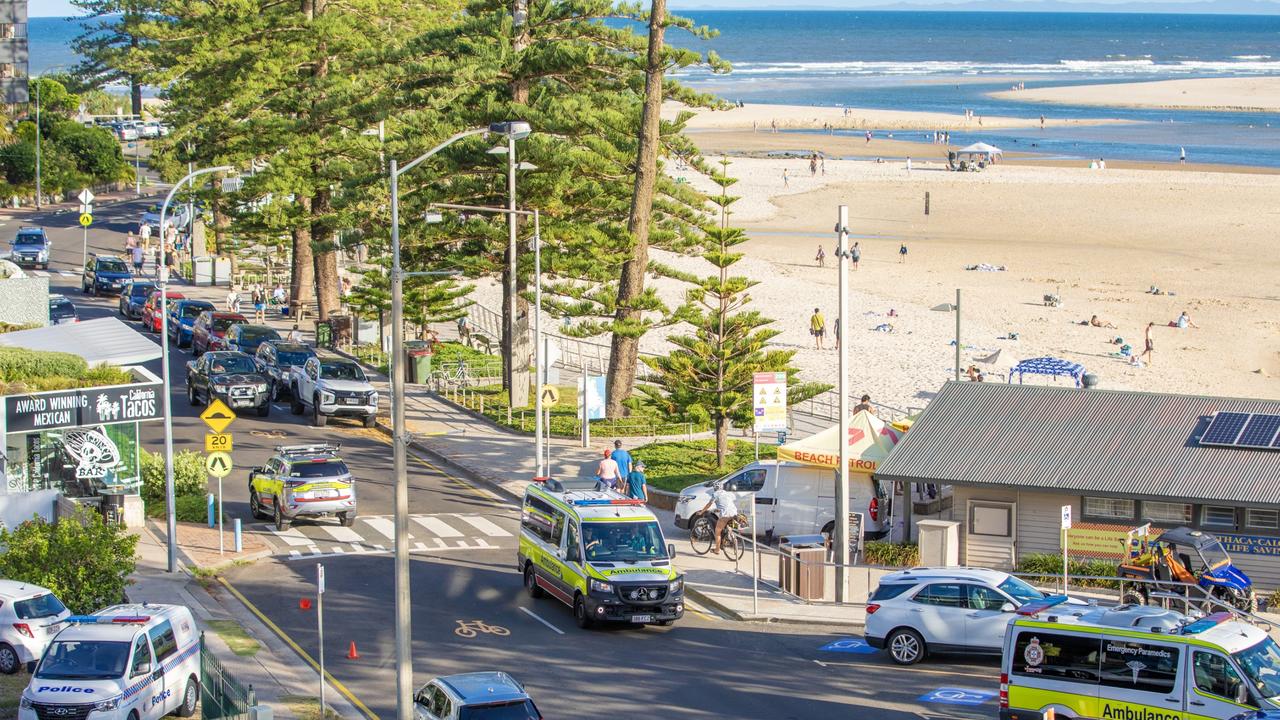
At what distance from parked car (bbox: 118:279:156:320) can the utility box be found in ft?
128

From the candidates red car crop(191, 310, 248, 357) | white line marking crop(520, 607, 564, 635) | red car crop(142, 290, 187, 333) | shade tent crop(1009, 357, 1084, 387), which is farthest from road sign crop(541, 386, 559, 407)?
red car crop(142, 290, 187, 333)

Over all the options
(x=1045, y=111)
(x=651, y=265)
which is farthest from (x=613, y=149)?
(x=1045, y=111)

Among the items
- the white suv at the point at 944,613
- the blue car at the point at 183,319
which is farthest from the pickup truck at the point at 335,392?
the white suv at the point at 944,613

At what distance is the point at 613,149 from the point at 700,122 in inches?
4913

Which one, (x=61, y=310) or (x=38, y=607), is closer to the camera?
(x=38, y=607)

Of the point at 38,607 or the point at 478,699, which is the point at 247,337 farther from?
the point at 478,699

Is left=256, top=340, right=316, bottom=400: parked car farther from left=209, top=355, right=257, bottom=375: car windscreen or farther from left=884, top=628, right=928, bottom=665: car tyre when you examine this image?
left=884, top=628, right=928, bottom=665: car tyre

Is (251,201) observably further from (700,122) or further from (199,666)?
(700,122)

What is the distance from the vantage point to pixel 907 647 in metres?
22.5

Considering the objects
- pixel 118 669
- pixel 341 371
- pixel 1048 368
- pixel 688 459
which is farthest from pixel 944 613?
pixel 341 371

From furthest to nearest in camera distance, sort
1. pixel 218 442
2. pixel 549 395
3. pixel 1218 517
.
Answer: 1. pixel 549 395
2. pixel 218 442
3. pixel 1218 517

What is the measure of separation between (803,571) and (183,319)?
3468 cm

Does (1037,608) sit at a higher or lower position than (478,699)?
higher

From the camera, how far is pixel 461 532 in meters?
31.8
